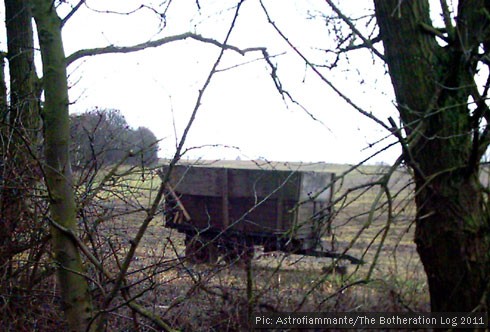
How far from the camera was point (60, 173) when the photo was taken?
9.45 feet

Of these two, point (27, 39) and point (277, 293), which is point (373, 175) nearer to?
point (277, 293)

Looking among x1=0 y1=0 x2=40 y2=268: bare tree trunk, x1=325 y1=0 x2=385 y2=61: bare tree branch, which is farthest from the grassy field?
x1=325 y1=0 x2=385 y2=61: bare tree branch

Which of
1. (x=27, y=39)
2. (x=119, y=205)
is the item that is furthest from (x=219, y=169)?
(x=119, y=205)

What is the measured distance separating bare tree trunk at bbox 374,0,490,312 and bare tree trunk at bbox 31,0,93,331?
2.20 metres

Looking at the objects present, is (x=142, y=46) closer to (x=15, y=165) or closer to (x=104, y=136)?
(x=15, y=165)

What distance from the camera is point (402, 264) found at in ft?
20.3

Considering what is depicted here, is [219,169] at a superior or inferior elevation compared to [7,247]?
superior

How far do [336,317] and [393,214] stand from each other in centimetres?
142

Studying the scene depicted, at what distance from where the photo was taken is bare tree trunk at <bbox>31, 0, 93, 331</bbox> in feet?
9.54

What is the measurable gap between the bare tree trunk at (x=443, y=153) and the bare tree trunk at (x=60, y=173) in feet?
7.21

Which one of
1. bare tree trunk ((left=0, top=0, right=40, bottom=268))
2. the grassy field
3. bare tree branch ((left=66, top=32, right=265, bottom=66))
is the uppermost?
bare tree branch ((left=66, top=32, right=265, bottom=66))

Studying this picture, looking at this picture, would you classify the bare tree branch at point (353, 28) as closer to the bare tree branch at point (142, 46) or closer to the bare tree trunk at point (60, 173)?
the bare tree branch at point (142, 46)

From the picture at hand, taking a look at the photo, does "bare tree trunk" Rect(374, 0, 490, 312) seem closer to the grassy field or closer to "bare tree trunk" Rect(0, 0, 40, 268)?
the grassy field

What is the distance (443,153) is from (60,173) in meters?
2.58
